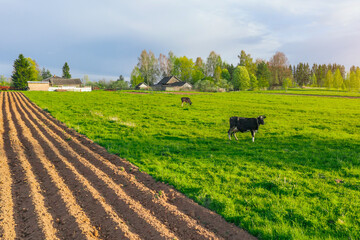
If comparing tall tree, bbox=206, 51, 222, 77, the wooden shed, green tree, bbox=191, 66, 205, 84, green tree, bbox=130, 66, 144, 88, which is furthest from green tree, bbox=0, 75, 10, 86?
tall tree, bbox=206, 51, 222, 77

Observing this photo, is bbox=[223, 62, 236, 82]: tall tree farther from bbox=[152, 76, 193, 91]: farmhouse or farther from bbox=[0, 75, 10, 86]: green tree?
bbox=[0, 75, 10, 86]: green tree

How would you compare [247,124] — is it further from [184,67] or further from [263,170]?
[184,67]

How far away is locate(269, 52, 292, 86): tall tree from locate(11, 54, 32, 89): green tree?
10709 cm

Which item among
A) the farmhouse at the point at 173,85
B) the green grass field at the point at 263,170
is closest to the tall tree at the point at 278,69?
the farmhouse at the point at 173,85

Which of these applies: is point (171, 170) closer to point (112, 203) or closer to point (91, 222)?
point (112, 203)

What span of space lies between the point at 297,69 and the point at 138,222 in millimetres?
158005

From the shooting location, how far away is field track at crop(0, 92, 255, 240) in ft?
14.7

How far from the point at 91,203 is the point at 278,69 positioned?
112051 mm

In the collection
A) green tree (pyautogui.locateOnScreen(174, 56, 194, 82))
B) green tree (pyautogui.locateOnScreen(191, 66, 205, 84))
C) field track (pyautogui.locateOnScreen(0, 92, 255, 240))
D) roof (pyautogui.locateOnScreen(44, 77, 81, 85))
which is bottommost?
field track (pyautogui.locateOnScreen(0, 92, 255, 240))

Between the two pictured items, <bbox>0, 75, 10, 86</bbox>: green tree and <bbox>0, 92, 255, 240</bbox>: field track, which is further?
<bbox>0, 75, 10, 86</bbox>: green tree

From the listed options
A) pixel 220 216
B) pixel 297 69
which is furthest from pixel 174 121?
pixel 297 69

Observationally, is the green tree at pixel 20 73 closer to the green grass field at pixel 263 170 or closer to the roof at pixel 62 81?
the roof at pixel 62 81

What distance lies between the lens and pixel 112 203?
18.2ft

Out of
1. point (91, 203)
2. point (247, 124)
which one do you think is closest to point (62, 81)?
point (247, 124)
